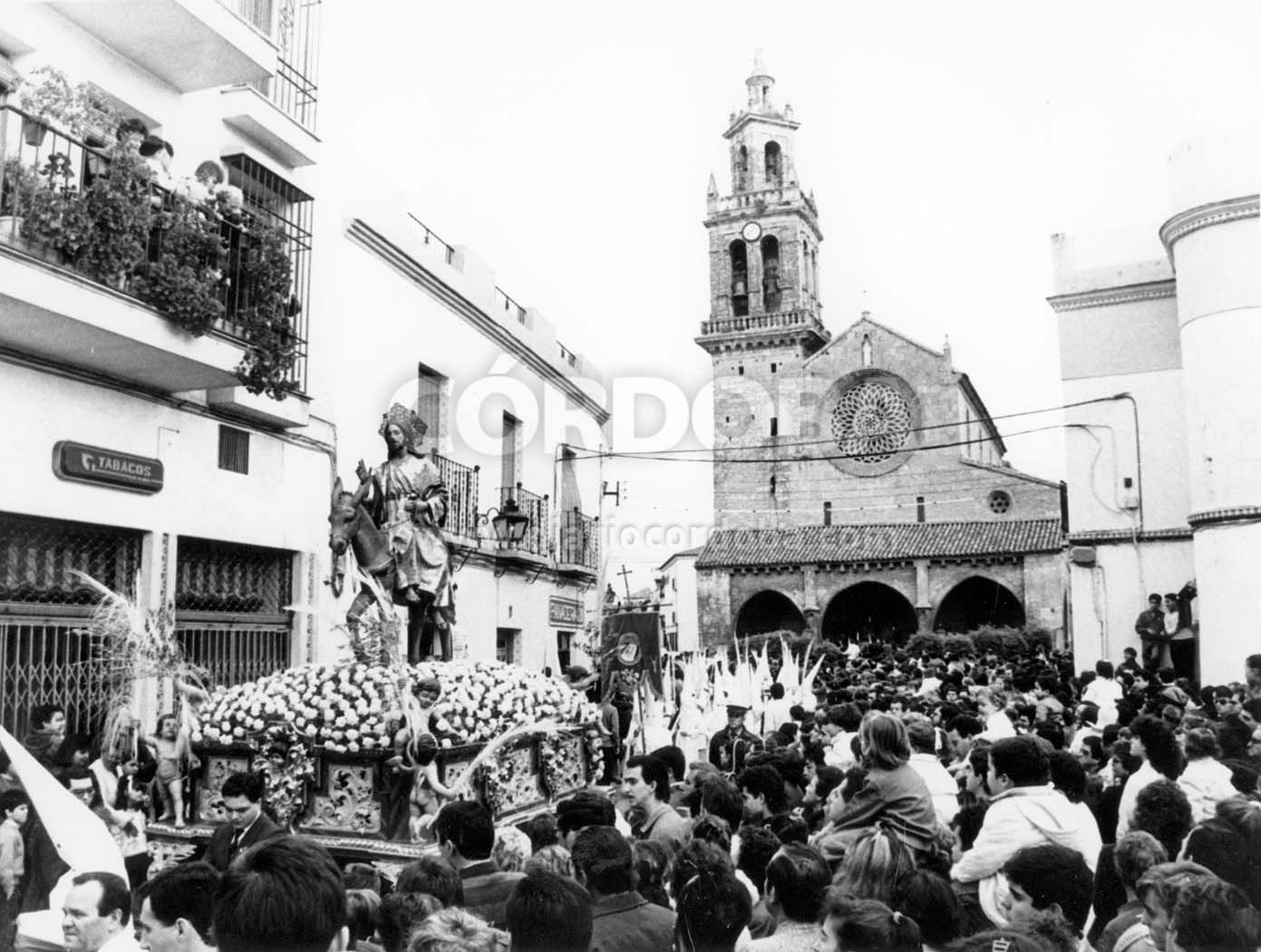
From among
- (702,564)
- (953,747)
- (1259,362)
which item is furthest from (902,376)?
(953,747)

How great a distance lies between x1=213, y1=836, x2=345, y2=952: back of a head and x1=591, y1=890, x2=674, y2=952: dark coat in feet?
3.64

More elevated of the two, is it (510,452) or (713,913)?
(510,452)

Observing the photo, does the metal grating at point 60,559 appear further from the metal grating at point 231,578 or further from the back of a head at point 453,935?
the back of a head at point 453,935

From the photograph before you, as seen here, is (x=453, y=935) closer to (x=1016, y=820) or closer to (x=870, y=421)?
(x=1016, y=820)

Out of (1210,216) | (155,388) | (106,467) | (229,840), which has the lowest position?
(229,840)

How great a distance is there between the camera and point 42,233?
8.52 metres

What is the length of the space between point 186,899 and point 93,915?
27cm

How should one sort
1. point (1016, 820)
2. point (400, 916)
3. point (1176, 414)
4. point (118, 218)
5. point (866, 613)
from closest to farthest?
1. point (400, 916)
2. point (1016, 820)
3. point (118, 218)
4. point (1176, 414)
5. point (866, 613)

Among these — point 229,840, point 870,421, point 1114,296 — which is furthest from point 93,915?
point 870,421

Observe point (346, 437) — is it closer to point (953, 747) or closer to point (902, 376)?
point (953, 747)

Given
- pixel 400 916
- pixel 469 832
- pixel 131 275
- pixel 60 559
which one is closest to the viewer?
pixel 400 916

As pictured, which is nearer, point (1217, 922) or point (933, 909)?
point (1217, 922)

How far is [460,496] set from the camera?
15.8 metres

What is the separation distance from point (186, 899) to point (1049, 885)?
242cm
